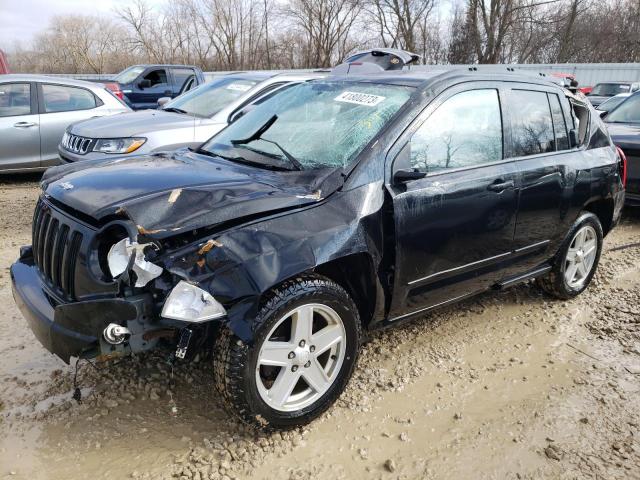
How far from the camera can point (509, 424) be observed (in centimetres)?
292

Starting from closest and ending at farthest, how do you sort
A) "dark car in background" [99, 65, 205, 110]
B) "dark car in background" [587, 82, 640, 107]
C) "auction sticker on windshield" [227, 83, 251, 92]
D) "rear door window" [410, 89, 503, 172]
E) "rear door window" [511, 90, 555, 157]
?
"rear door window" [410, 89, 503, 172], "rear door window" [511, 90, 555, 157], "auction sticker on windshield" [227, 83, 251, 92], "dark car in background" [99, 65, 205, 110], "dark car in background" [587, 82, 640, 107]

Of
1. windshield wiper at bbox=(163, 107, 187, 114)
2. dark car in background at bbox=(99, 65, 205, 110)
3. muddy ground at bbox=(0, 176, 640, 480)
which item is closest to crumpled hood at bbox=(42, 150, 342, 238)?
muddy ground at bbox=(0, 176, 640, 480)

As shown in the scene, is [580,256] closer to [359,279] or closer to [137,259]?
[359,279]

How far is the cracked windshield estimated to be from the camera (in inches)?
122

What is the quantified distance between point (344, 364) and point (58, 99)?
23.5 feet

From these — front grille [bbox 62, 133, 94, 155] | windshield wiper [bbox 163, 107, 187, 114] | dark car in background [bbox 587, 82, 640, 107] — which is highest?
dark car in background [bbox 587, 82, 640, 107]

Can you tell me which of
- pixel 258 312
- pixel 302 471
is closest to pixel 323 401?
pixel 302 471

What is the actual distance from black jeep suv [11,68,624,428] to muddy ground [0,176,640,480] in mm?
274

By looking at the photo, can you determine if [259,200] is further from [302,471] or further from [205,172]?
[302,471]

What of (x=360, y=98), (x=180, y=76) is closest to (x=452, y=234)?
(x=360, y=98)

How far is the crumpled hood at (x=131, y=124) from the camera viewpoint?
19.9 ft

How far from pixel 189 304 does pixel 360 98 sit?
1782 millimetres

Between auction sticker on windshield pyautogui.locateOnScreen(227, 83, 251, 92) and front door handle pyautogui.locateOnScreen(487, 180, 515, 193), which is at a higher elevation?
auction sticker on windshield pyautogui.locateOnScreen(227, 83, 251, 92)

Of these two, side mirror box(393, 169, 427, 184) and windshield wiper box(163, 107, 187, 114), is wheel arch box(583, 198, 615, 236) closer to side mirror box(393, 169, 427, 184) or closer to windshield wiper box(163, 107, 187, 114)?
side mirror box(393, 169, 427, 184)
